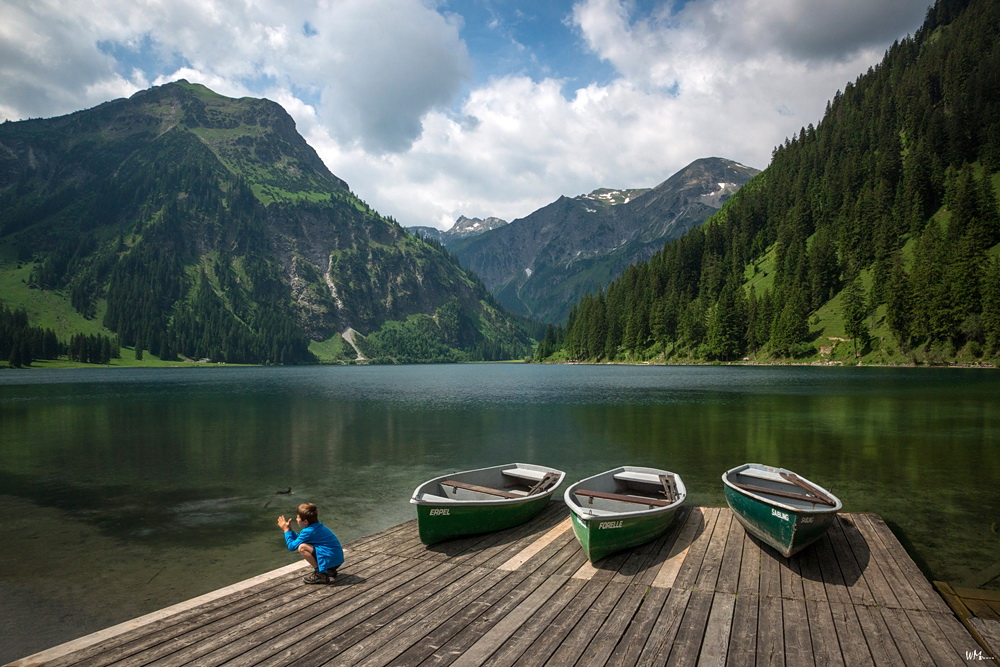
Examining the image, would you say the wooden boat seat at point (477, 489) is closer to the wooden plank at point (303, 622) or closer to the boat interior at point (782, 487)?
the wooden plank at point (303, 622)

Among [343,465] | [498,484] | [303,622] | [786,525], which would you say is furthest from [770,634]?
[343,465]

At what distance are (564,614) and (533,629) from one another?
98 centimetres

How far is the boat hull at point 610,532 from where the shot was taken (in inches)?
517

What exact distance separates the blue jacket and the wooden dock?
0.56 meters

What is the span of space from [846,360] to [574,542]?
15054 centimetres

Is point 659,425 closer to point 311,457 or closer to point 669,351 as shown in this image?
point 311,457

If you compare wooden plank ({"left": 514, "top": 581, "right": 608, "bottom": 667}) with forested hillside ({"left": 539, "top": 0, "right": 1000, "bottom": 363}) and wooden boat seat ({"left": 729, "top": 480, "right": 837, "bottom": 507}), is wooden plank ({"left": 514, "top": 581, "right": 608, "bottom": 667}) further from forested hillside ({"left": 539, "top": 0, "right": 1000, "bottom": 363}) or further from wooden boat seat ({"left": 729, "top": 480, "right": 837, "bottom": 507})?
forested hillside ({"left": 539, "top": 0, "right": 1000, "bottom": 363})

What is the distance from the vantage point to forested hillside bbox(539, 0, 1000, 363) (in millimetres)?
116188

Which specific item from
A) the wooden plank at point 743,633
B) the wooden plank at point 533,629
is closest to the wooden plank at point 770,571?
the wooden plank at point 743,633

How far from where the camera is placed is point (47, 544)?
1941cm

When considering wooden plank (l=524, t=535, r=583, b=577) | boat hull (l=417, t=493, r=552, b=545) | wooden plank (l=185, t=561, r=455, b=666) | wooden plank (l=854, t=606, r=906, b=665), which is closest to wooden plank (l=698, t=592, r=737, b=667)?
wooden plank (l=854, t=606, r=906, b=665)

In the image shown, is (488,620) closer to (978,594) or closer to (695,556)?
(695,556)

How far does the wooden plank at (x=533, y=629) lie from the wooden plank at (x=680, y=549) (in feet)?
6.88

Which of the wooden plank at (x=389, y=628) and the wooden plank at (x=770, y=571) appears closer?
the wooden plank at (x=389, y=628)
